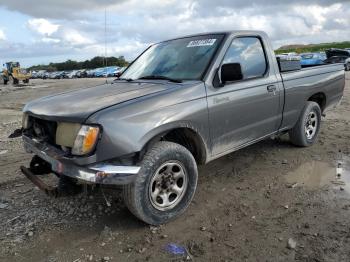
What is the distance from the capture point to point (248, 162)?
5.45 metres

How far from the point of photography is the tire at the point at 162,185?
334 centimetres

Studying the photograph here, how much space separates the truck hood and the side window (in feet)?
3.28

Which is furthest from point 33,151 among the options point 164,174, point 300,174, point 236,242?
point 300,174

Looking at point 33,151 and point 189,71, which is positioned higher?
point 189,71

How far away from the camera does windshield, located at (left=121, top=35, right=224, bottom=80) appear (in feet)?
13.6

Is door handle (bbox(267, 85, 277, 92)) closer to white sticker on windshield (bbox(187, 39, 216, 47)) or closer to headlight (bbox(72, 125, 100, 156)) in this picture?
white sticker on windshield (bbox(187, 39, 216, 47))

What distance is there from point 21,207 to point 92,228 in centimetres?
106

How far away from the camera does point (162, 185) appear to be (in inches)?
143

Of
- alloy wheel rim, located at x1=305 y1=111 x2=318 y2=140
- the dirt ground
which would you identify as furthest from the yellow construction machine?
alloy wheel rim, located at x1=305 y1=111 x2=318 y2=140

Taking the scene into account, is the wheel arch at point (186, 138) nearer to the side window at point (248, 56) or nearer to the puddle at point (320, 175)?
the side window at point (248, 56)

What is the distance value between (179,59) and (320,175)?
2415 mm

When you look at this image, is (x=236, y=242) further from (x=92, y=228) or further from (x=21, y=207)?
(x=21, y=207)

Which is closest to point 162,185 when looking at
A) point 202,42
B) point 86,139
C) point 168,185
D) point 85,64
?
point 168,185

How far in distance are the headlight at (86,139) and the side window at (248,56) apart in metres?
1.84
